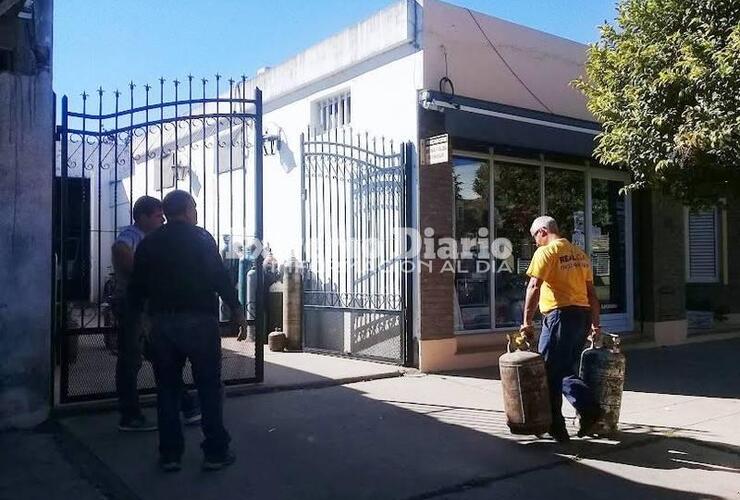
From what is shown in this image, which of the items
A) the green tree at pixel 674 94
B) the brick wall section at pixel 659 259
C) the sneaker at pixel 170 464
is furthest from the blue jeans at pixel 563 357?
the brick wall section at pixel 659 259

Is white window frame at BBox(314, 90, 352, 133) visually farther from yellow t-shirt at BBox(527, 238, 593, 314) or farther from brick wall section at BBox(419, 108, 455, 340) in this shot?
yellow t-shirt at BBox(527, 238, 593, 314)

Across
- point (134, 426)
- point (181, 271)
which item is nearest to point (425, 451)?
point (181, 271)

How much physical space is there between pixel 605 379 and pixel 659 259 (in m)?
6.71

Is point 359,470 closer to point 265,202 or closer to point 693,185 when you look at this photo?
point 693,185

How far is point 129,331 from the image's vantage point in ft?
18.1

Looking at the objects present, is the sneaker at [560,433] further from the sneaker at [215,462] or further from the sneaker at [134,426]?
the sneaker at [134,426]

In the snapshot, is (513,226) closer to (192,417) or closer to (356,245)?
(356,245)

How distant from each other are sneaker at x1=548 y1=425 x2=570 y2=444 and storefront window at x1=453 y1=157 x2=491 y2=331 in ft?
12.0

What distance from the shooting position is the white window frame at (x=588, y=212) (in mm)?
9383

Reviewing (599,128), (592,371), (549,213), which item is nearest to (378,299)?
(549,213)

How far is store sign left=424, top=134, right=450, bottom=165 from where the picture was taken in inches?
312

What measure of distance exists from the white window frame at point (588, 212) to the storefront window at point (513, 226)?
9cm

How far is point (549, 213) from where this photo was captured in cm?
1016

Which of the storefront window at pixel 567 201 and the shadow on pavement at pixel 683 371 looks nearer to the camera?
the shadow on pavement at pixel 683 371
